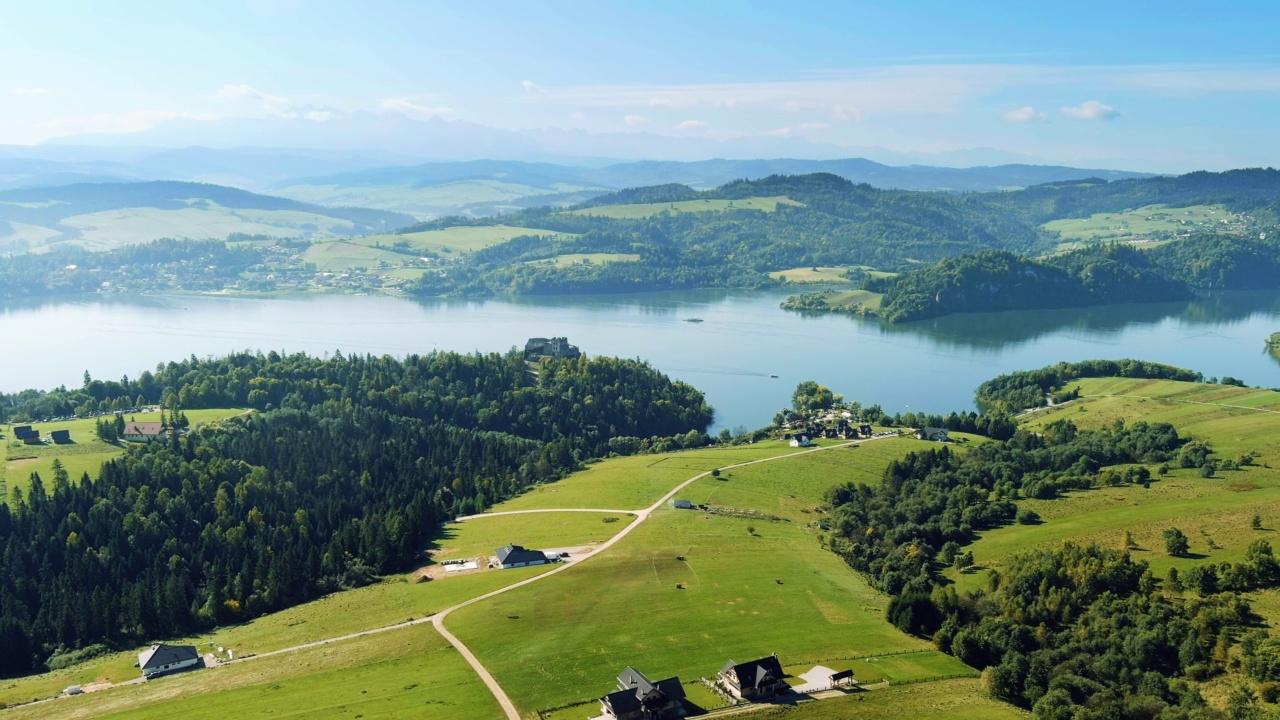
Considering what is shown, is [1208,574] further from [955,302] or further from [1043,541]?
[955,302]

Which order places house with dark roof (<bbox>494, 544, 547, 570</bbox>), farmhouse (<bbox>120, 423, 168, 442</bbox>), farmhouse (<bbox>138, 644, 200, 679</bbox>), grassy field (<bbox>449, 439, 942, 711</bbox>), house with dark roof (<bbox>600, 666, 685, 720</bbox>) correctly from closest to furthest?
house with dark roof (<bbox>600, 666, 685, 720</bbox>)
grassy field (<bbox>449, 439, 942, 711</bbox>)
farmhouse (<bbox>138, 644, 200, 679</bbox>)
house with dark roof (<bbox>494, 544, 547, 570</bbox>)
farmhouse (<bbox>120, 423, 168, 442</bbox>)

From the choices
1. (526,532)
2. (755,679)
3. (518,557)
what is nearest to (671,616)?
(755,679)

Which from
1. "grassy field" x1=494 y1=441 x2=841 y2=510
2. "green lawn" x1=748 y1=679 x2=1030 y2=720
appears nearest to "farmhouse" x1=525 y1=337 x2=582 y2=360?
"grassy field" x1=494 y1=441 x2=841 y2=510

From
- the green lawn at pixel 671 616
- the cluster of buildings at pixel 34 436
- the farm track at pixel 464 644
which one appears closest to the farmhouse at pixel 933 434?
the farm track at pixel 464 644

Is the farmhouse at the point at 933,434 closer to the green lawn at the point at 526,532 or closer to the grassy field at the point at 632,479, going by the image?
the grassy field at the point at 632,479

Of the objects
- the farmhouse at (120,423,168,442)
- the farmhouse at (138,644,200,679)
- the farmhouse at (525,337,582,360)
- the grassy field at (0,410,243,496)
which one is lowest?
the farmhouse at (138,644,200,679)

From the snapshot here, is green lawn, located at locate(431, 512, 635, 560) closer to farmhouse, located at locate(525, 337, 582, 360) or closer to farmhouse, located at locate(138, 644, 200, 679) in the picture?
farmhouse, located at locate(138, 644, 200, 679)

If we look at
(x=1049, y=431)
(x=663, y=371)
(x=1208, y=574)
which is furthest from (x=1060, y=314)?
(x=1208, y=574)
